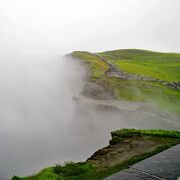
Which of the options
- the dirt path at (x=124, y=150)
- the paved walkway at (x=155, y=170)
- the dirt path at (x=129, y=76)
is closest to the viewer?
the paved walkway at (x=155, y=170)

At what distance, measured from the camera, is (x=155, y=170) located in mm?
9289

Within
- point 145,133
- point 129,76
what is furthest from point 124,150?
point 129,76

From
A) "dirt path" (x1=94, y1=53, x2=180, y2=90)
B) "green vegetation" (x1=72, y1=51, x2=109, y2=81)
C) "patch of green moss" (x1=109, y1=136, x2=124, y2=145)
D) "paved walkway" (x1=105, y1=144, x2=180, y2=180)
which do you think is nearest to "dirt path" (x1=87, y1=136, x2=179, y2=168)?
"patch of green moss" (x1=109, y1=136, x2=124, y2=145)

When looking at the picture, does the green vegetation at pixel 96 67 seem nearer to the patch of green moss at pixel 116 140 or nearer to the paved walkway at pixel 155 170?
the patch of green moss at pixel 116 140

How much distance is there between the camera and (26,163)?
3656cm

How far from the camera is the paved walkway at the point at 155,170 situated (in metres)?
8.70

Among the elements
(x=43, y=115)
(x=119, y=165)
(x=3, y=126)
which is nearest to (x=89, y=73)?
(x=43, y=115)

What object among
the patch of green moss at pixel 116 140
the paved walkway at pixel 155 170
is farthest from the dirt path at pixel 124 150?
Result: the paved walkway at pixel 155 170

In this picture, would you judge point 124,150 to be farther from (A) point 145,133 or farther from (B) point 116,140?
(A) point 145,133

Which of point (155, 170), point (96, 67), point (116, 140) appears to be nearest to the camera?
point (155, 170)

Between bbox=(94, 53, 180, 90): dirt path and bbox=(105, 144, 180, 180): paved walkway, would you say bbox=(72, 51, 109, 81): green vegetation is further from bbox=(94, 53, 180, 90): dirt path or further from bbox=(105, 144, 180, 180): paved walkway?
bbox=(105, 144, 180, 180): paved walkway

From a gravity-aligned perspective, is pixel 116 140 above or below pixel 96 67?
below

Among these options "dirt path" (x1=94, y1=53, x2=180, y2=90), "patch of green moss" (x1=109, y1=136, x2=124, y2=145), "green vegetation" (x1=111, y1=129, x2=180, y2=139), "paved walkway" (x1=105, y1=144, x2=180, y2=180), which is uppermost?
"dirt path" (x1=94, y1=53, x2=180, y2=90)

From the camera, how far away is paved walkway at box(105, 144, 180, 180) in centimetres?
870
